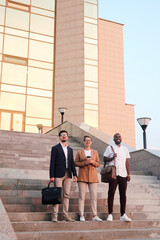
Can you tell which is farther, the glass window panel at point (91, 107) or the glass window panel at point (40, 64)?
the glass window panel at point (40, 64)

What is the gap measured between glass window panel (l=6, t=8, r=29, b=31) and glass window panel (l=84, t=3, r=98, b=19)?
5118 mm

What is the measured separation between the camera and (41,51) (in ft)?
80.0

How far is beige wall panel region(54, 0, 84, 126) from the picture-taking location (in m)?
23.3

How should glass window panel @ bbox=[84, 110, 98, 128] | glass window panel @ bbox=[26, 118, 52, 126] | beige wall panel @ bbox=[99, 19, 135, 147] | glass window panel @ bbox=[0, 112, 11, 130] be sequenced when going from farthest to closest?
beige wall panel @ bbox=[99, 19, 135, 147]
glass window panel @ bbox=[84, 110, 98, 128]
glass window panel @ bbox=[26, 118, 52, 126]
glass window panel @ bbox=[0, 112, 11, 130]

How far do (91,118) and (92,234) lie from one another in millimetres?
19289

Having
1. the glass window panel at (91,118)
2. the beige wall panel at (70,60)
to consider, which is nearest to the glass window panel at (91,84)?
the beige wall panel at (70,60)

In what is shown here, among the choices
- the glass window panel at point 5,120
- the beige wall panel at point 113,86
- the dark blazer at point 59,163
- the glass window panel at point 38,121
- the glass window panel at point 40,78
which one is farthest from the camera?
the beige wall panel at point 113,86

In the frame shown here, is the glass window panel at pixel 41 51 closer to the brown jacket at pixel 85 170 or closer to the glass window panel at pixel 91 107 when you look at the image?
the glass window panel at pixel 91 107

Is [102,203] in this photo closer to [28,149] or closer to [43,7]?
[28,149]

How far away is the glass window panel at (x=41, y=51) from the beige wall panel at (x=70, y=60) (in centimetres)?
59

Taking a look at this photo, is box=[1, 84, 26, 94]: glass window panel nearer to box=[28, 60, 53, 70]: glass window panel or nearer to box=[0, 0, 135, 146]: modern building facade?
box=[0, 0, 135, 146]: modern building facade

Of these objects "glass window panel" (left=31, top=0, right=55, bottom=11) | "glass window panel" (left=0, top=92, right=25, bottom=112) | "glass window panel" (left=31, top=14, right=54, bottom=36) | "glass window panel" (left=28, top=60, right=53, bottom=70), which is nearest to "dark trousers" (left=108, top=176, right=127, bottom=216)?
"glass window panel" (left=0, top=92, right=25, bottom=112)

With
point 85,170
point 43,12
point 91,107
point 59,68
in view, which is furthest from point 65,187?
point 43,12

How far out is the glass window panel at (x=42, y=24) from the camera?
24.6 meters
